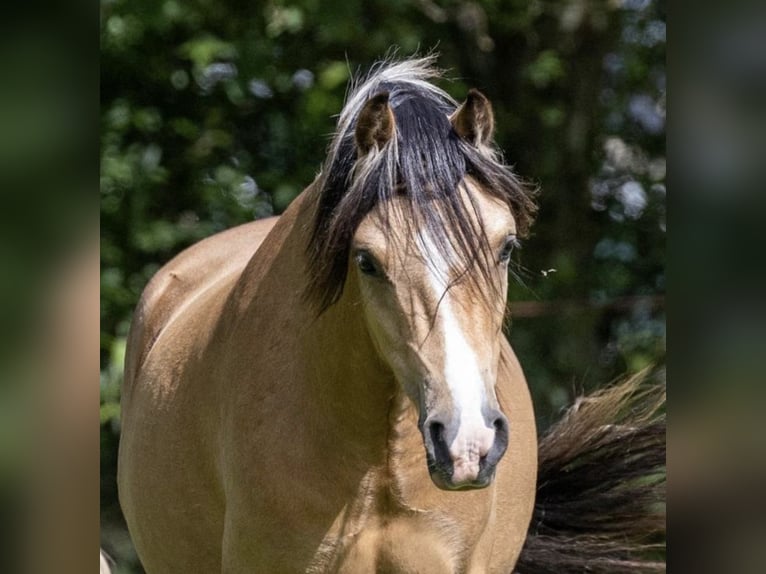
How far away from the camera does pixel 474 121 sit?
188 centimetres

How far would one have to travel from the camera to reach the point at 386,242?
1.70 metres

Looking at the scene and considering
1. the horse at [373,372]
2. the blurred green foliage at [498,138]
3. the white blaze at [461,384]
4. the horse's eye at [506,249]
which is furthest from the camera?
the blurred green foliage at [498,138]

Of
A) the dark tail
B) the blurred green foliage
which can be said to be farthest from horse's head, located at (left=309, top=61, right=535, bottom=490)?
the blurred green foliage

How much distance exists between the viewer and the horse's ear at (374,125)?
180 cm

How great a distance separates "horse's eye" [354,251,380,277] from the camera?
1712 mm

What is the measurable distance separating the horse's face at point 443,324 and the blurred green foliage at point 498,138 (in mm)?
3271

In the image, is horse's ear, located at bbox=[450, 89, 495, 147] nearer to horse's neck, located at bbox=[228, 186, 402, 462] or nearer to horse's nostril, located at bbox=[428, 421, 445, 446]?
horse's neck, located at bbox=[228, 186, 402, 462]

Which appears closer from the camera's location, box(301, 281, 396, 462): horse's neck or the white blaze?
the white blaze

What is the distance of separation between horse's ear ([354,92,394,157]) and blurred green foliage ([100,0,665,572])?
10.3 ft

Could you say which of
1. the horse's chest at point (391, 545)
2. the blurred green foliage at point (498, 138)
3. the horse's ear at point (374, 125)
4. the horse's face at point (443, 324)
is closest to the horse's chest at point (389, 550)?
the horse's chest at point (391, 545)

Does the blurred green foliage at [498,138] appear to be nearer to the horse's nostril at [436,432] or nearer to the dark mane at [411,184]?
the dark mane at [411,184]

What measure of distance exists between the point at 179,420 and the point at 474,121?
1019mm

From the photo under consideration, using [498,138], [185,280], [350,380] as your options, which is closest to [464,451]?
[350,380]
